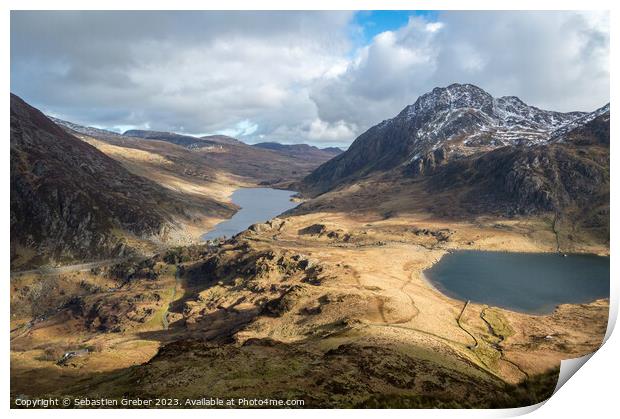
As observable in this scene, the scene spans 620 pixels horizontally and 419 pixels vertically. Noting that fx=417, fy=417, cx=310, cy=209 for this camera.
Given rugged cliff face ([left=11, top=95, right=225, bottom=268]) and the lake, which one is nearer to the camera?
the lake

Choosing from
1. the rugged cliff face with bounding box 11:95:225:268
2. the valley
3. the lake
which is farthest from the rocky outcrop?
the lake

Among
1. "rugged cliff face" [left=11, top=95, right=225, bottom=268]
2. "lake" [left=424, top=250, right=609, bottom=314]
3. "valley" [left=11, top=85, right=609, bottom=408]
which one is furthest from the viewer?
"rugged cliff face" [left=11, top=95, right=225, bottom=268]

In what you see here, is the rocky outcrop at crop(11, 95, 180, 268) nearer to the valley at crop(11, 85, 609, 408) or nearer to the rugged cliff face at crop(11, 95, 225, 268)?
the rugged cliff face at crop(11, 95, 225, 268)

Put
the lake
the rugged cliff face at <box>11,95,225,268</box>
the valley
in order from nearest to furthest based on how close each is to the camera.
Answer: the valley
the lake
the rugged cliff face at <box>11,95,225,268</box>

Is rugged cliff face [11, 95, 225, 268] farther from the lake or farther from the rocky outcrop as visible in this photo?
the lake

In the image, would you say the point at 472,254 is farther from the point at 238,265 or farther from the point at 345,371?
the point at 345,371

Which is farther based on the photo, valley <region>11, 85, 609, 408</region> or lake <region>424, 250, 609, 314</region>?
lake <region>424, 250, 609, 314</region>

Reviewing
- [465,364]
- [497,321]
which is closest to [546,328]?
[497,321]

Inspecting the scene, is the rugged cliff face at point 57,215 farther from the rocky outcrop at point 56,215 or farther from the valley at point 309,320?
the valley at point 309,320

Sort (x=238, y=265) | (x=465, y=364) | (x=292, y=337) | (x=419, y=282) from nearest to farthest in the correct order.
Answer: (x=465, y=364)
(x=292, y=337)
(x=419, y=282)
(x=238, y=265)
